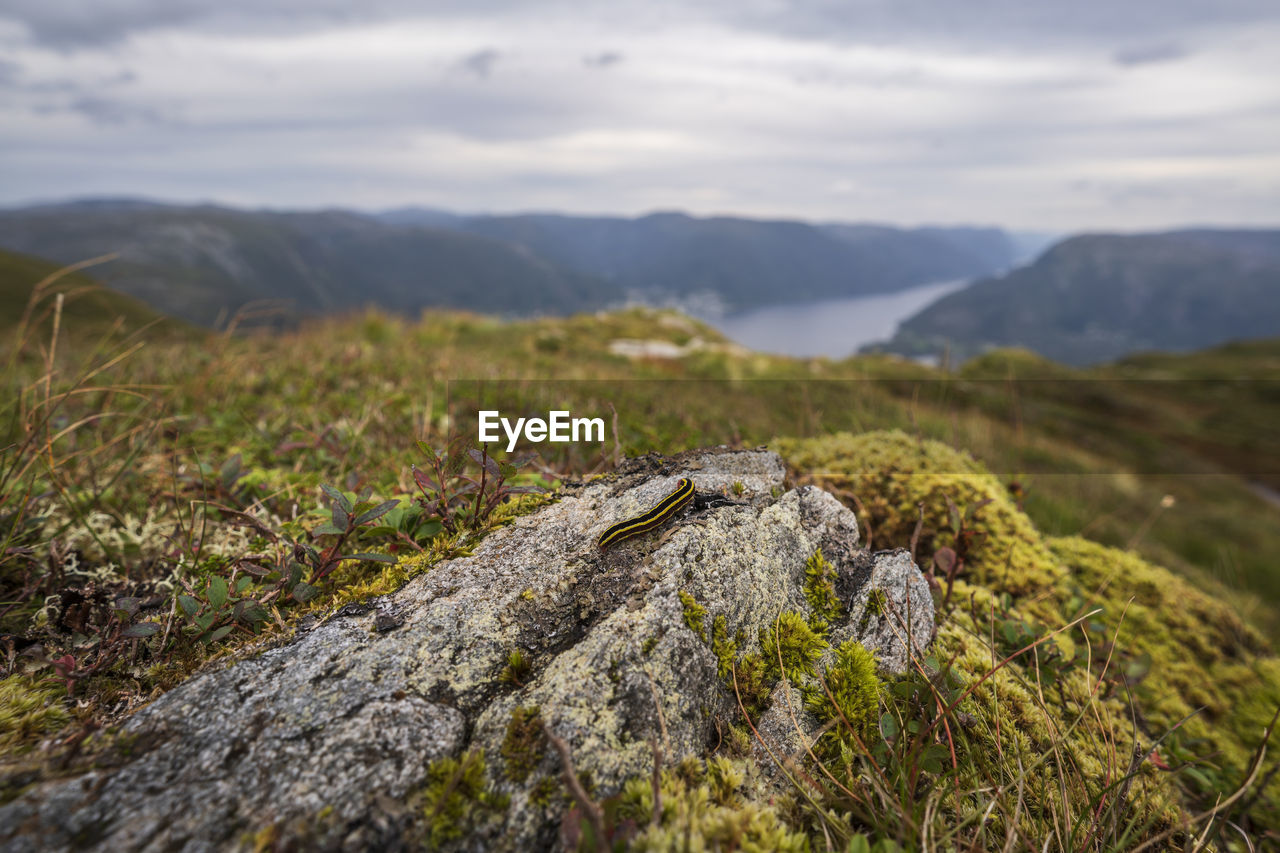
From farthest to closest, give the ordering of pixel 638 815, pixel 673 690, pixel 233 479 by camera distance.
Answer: pixel 233 479 → pixel 673 690 → pixel 638 815

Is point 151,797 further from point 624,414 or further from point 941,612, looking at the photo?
point 624,414

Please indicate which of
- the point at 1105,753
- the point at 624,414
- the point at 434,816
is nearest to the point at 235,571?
the point at 434,816

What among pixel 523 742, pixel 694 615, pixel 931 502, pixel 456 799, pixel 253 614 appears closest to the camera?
pixel 456 799

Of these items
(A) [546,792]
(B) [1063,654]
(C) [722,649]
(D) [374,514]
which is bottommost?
(B) [1063,654]

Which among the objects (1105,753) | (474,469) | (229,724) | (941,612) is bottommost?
(1105,753)

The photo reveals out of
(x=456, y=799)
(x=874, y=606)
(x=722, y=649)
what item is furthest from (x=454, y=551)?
(x=874, y=606)

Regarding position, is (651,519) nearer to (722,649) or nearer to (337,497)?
(722,649)

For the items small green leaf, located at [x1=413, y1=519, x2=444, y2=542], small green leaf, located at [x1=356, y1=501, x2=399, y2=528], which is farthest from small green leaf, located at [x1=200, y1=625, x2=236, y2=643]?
small green leaf, located at [x1=413, y1=519, x2=444, y2=542]

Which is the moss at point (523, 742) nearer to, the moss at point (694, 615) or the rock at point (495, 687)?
the rock at point (495, 687)
